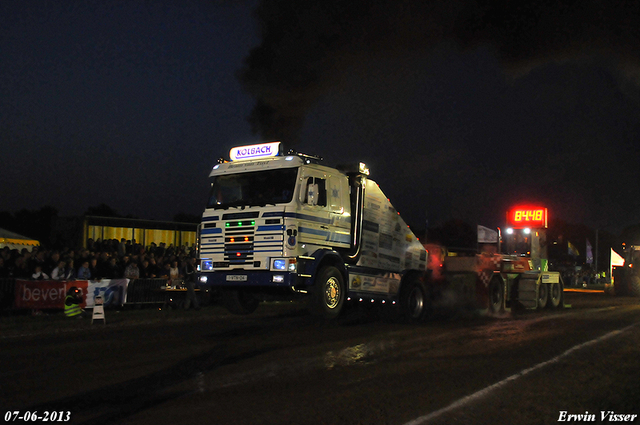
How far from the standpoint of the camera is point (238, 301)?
47.4 feet

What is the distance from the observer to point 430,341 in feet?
35.3

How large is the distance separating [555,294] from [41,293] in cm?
1644

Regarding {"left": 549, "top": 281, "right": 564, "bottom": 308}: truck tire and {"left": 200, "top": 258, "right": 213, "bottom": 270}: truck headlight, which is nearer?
{"left": 200, "top": 258, "right": 213, "bottom": 270}: truck headlight

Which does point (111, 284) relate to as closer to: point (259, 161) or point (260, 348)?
point (259, 161)

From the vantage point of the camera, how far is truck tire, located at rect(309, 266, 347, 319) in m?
12.3

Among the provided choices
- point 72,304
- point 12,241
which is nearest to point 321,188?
point 72,304

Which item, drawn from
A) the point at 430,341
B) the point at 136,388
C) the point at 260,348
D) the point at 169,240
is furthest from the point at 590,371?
the point at 169,240

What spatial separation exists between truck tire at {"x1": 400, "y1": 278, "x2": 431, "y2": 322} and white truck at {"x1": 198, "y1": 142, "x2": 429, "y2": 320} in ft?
0.59

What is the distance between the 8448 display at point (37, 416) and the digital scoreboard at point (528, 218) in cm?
1986

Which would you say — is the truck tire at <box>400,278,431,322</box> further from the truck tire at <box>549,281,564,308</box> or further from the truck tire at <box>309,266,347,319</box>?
the truck tire at <box>549,281,564,308</box>

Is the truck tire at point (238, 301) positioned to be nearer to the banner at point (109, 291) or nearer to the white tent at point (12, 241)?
the banner at point (109, 291)

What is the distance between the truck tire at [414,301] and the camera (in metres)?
14.9

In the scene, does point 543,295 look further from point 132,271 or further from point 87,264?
point 87,264

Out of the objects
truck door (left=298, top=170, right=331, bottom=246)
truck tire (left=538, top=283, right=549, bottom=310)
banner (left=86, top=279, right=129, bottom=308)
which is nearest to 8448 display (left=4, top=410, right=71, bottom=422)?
truck door (left=298, top=170, right=331, bottom=246)
